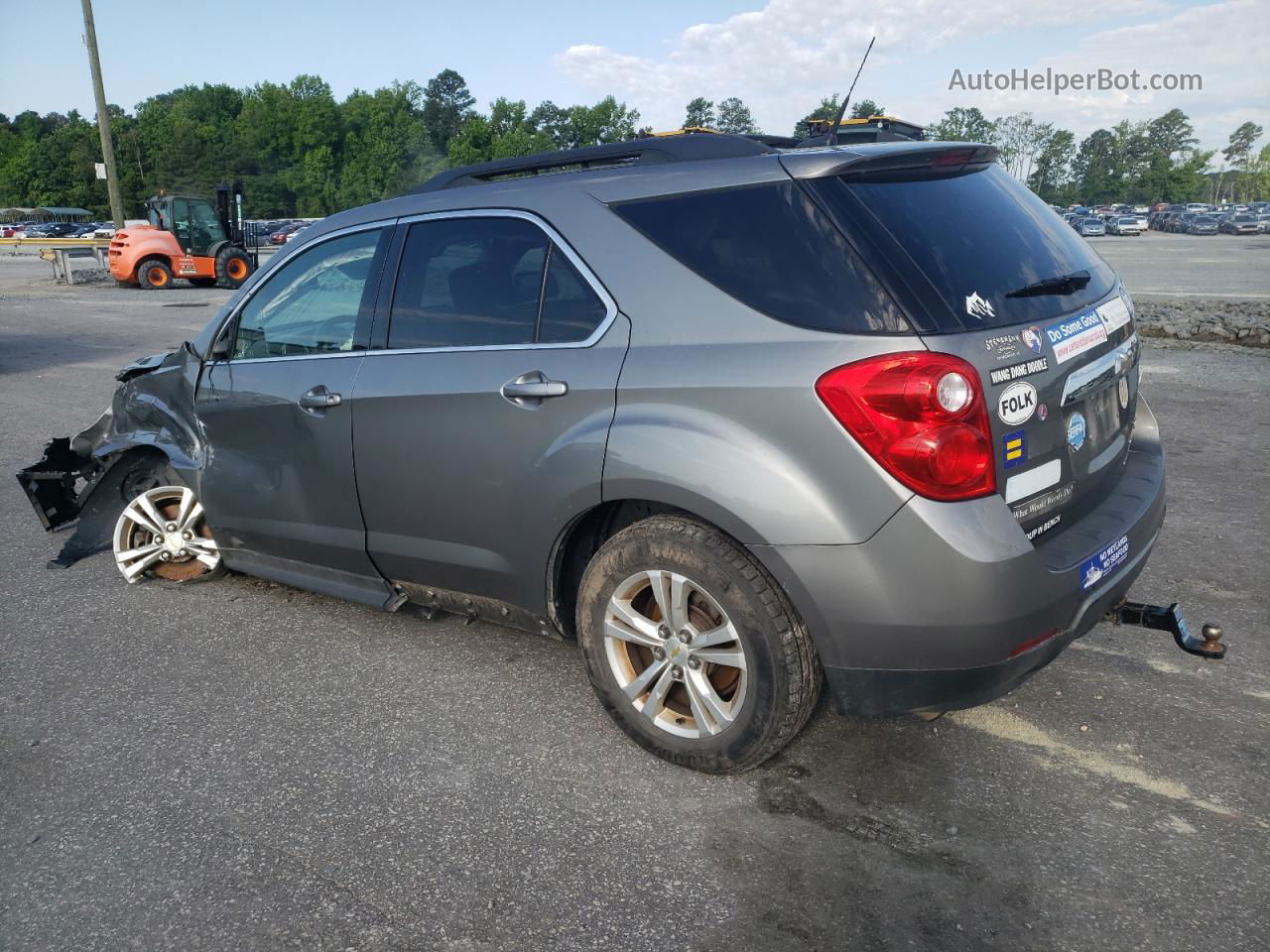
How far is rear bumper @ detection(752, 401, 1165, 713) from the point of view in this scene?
246 cm

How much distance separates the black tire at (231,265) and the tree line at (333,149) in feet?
249

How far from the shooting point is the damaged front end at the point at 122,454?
4.46 m

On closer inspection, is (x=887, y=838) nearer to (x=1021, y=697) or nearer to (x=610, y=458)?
(x=1021, y=697)

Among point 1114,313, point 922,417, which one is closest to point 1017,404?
point 922,417

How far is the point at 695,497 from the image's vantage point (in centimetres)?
273

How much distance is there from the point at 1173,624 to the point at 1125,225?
66091 millimetres

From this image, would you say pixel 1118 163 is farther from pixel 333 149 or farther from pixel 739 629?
pixel 739 629

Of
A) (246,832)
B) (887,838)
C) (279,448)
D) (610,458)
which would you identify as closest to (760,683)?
(887,838)

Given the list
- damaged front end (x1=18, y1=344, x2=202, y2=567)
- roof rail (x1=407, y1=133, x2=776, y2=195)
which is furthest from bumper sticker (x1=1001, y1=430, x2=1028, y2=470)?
damaged front end (x1=18, y1=344, x2=202, y2=567)

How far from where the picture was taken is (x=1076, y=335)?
2.88m

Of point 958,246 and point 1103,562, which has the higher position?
point 958,246

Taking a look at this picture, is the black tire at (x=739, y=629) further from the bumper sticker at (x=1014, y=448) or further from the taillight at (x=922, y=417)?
the bumper sticker at (x=1014, y=448)

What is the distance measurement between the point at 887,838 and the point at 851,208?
5.65ft

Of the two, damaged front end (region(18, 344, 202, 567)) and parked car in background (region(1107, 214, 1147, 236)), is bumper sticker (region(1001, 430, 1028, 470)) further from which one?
parked car in background (region(1107, 214, 1147, 236))
